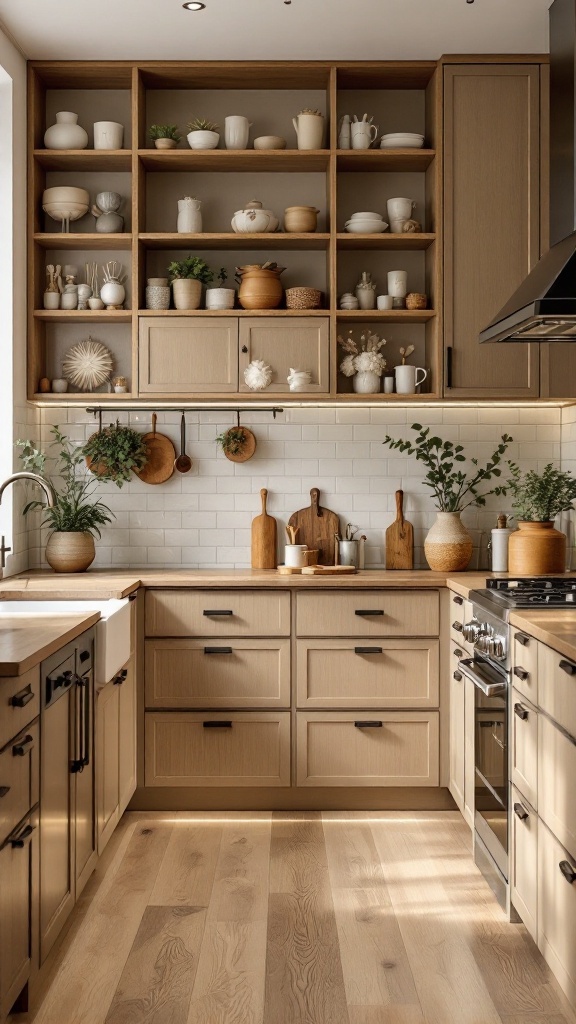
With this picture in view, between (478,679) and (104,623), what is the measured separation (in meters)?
1.24

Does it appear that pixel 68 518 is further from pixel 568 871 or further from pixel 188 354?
pixel 568 871

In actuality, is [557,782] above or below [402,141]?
below

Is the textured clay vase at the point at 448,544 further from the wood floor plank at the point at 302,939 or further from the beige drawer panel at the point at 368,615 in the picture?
the wood floor plank at the point at 302,939

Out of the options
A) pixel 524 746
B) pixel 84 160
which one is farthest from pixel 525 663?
pixel 84 160

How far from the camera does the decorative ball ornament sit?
446cm

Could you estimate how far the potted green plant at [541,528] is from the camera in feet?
13.3

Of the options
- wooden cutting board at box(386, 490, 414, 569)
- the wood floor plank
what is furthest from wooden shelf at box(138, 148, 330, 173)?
the wood floor plank

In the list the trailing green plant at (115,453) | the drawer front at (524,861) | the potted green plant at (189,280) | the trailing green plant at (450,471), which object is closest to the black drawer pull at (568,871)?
the drawer front at (524,861)

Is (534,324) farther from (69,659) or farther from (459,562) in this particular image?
(69,659)

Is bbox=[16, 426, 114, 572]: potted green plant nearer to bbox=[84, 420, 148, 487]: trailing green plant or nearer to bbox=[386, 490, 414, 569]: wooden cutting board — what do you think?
bbox=[84, 420, 148, 487]: trailing green plant

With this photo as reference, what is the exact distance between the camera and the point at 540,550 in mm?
4035

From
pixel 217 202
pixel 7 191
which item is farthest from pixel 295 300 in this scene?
pixel 7 191

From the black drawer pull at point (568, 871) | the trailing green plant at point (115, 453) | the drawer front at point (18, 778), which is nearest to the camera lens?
the drawer front at point (18, 778)

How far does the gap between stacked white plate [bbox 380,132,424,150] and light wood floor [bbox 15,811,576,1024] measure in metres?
2.89
